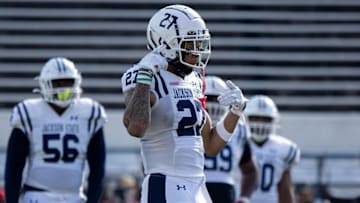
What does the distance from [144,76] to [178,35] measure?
1.19 ft

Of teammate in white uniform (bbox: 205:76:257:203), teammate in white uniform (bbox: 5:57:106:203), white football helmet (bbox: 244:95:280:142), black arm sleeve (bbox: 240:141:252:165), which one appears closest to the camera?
teammate in white uniform (bbox: 5:57:106:203)

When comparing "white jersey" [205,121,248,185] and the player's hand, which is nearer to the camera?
the player's hand

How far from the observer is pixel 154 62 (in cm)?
629

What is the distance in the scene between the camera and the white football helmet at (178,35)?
6465 millimetres

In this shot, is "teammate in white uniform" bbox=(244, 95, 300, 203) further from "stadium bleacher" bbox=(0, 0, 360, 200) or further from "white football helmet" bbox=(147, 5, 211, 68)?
"stadium bleacher" bbox=(0, 0, 360, 200)

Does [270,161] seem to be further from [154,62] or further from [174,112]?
[154,62]

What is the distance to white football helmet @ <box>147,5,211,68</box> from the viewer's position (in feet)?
21.2

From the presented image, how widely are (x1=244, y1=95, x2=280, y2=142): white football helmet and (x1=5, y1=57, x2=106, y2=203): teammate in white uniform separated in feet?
7.62

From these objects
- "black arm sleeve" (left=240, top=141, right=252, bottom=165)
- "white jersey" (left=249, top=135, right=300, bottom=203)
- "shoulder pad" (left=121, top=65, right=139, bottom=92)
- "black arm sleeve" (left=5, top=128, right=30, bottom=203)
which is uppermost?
"shoulder pad" (left=121, top=65, right=139, bottom=92)

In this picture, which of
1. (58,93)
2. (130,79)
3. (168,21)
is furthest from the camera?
(58,93)

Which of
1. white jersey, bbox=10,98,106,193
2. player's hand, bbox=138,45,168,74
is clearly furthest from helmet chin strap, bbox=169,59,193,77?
white jersey, bbox=10,98,106,193

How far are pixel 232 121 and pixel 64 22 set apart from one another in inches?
526

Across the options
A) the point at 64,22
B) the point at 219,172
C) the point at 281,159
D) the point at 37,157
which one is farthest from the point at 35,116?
the point at 64,22

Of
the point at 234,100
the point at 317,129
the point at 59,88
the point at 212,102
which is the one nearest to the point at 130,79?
the point at 234,100
